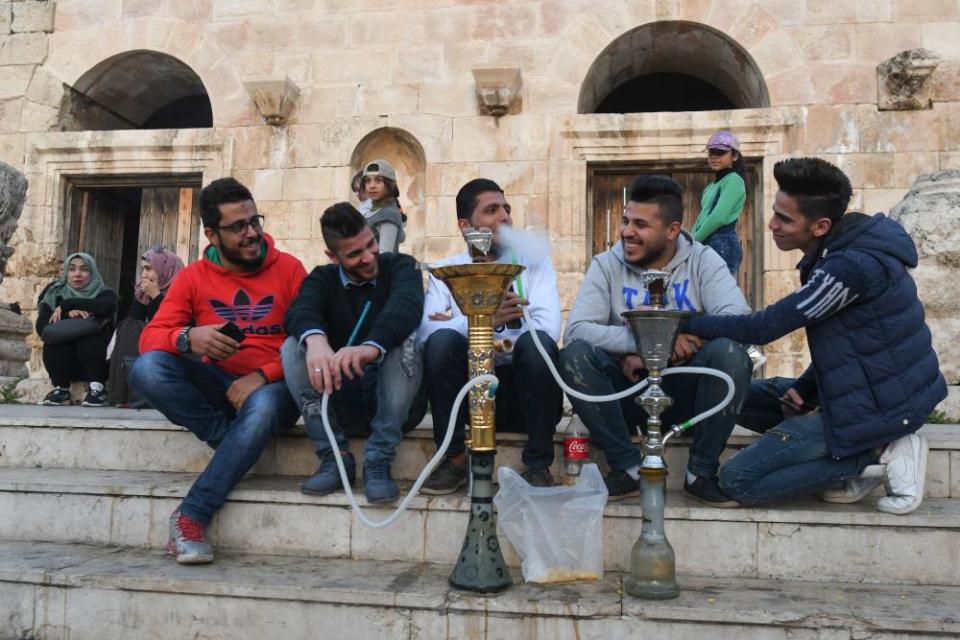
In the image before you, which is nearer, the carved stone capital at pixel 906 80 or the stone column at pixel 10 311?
the stone column at pixel 10 311

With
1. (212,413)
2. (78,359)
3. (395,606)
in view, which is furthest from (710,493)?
(78,359)

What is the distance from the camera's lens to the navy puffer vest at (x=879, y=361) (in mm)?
2740

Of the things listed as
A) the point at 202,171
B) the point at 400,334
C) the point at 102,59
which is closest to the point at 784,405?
the point at 400,334

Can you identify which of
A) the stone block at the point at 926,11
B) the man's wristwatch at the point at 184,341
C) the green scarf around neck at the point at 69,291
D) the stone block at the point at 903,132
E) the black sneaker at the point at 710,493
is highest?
the stone block at the point at 926,11

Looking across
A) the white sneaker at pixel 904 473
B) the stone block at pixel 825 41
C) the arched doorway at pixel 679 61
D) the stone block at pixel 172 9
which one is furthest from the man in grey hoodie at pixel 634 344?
the stone block at pixel 172 9

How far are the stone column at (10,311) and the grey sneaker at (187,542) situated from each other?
4.76 m

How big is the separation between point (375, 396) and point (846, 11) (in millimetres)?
6832

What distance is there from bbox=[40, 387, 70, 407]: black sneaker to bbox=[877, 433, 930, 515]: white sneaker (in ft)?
19.4

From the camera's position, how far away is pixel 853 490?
2.95m

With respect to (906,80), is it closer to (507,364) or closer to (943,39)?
(943,39)

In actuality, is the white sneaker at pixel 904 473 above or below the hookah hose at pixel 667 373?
below

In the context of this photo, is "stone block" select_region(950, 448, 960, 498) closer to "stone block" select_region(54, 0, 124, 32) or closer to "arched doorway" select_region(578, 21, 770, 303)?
"arched doorway" select_region(578, 21, 770, 303)

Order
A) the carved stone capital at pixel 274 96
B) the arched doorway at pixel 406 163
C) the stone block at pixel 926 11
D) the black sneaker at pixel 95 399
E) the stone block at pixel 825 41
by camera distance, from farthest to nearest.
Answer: the arched doorway at pixel 406 163 → the carved stone capital at pixel 274 96 → the stone block at pixel 825 41 → the stone block at pixel 926 11 → the black sneaker at pixel 95 399

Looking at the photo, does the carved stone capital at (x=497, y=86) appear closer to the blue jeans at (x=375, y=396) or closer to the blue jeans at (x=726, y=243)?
the blue jeans at (x=726, y=243)
